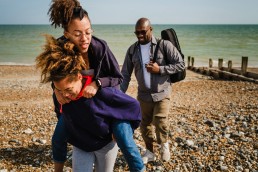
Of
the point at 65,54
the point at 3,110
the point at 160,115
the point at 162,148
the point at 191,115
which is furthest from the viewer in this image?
the point at 3,110

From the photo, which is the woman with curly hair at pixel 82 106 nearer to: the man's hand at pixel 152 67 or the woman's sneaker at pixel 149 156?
the man's hand at pixel 152 67

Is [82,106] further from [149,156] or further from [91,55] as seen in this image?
[149,156]

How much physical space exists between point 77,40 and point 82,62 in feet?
0.74

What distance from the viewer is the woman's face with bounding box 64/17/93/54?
2504 mm

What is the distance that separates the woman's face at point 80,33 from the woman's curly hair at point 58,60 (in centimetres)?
11

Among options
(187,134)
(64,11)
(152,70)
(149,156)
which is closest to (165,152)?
(149,156)

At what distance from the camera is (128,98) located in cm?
259

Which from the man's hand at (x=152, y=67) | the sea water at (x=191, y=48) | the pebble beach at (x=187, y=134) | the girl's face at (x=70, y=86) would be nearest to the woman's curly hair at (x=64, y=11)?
the sea water at (x=191, y=48)

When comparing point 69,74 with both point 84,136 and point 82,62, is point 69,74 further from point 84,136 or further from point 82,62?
point 84,136

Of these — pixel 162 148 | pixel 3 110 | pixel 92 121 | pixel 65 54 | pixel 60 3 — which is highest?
pixel 60 3

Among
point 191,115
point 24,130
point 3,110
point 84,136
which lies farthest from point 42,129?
point 84,136

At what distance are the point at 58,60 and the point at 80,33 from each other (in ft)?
1.40

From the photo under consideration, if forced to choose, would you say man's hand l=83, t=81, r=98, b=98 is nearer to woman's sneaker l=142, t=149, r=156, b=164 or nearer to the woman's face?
the woman's face

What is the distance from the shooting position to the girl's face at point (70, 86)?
94.6 inches
